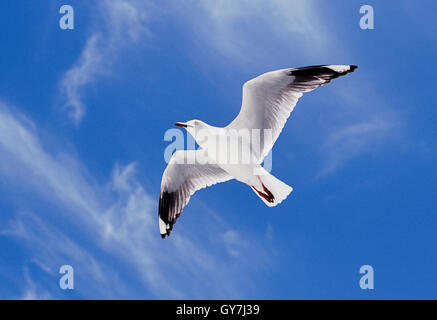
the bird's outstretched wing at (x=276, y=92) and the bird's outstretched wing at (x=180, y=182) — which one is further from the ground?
the bird's outstretched wing at (x=276, y=92)

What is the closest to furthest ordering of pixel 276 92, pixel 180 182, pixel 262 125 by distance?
pixel 276 92 < pixel 262 125 < pixel 180 182

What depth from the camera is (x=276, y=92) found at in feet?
24.4

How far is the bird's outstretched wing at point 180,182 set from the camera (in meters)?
8.41

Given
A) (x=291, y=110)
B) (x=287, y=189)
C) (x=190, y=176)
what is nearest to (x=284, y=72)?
(x=291, y=110)

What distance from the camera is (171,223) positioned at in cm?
864

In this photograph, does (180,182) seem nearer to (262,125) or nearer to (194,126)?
(194,126)

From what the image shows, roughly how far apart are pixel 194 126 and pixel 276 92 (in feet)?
3.95

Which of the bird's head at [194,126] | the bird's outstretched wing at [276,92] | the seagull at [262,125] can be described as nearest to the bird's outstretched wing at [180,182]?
the seagull at [262,125]

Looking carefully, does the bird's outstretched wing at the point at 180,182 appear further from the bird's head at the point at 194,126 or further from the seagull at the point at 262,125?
the bird's head at the point at 194,126

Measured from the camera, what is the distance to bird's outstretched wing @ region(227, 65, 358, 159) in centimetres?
730

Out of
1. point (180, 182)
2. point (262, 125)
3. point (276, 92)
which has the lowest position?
point (180, 182)

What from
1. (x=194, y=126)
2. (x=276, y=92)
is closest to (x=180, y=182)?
(x=194, y=126)

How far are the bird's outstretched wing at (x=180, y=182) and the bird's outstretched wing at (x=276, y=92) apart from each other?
42.3 inches
